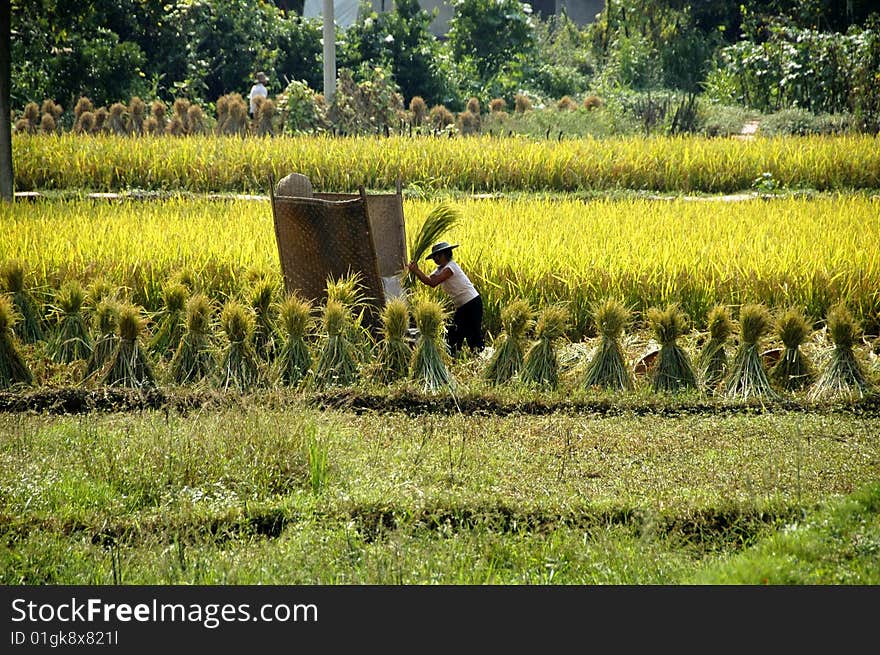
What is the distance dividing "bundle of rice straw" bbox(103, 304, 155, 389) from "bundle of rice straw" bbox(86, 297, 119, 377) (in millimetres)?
75

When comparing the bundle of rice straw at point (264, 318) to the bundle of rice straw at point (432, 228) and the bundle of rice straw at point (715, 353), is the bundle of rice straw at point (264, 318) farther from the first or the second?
the bundle of rice straw at point (715, 353)

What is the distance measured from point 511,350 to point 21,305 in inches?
124

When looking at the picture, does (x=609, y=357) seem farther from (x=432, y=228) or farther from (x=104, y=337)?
(x=104, y=337)

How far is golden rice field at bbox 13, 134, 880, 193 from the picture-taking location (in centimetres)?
1378

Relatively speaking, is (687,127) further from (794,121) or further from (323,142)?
(323,142)

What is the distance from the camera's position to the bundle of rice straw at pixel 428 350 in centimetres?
687

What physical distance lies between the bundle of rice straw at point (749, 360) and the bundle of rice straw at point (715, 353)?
11 centimetres

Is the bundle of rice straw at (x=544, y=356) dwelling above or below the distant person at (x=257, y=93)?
below

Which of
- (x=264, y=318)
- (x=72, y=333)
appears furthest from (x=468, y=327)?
(x=72, y=333)

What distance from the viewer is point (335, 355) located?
7.03 m

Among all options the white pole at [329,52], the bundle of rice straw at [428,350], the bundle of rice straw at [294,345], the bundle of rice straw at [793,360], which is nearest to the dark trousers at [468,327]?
the bundle of rice straw at [428,350]

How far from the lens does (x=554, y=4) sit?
39.1 meters

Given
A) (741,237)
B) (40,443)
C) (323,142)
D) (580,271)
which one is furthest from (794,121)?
(40,443)

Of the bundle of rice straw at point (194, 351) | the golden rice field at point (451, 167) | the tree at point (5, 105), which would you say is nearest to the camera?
the bundle of rice straw at point (194, 351)
